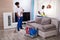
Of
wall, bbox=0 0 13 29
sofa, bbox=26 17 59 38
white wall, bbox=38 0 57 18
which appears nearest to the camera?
sofa, bbox=26 17 59 38

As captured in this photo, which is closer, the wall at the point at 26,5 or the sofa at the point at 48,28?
the sofa at the point at 48,28

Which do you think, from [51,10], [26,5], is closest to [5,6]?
[26,5]

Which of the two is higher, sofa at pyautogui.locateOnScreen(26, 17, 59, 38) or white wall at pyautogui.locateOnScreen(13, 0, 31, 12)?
white wall at pyautogui.locateOnScreen(13, 0, 31, 12)

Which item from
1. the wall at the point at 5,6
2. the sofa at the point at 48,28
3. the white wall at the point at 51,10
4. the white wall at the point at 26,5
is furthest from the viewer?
the white wall at the point at 26,5

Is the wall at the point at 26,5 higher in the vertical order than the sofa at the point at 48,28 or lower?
higher

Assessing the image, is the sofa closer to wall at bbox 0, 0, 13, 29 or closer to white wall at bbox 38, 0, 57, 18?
white wall at bbox 38, 0, 57, 18

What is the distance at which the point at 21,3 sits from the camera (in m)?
8.13

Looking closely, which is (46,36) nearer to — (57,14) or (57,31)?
(57,31)

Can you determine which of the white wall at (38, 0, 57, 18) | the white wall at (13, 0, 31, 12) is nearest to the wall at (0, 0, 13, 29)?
the white wall at (13, 0, 31, 12)

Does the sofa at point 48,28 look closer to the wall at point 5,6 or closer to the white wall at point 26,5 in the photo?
the wall at point 5,6

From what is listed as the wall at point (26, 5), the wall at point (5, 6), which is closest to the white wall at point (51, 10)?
the wall at point (26, 5)

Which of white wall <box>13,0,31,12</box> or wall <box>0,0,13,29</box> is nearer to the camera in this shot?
wall <box>0,0,13,29</box>

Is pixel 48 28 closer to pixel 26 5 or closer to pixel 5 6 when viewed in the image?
pixel 5 6

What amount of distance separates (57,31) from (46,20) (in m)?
0.84
